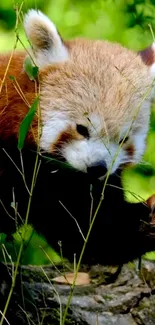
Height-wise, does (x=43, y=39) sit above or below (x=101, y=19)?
above

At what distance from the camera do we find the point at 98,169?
4195mm

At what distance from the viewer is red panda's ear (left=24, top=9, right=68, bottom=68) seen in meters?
4.43

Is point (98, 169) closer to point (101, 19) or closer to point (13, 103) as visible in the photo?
point (13, 103)

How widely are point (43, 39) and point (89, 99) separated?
1.21 ft

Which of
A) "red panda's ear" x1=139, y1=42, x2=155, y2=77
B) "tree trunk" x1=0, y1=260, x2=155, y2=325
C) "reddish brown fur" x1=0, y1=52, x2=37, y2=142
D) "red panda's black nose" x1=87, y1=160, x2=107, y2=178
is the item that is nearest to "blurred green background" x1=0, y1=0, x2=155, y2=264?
"red panda's ear" x1=139, y1=42, x2=155, y2=77

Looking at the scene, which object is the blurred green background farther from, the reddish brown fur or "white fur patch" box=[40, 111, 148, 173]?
the reddish brown fur

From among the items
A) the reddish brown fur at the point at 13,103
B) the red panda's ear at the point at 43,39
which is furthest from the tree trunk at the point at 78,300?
the red panda's ear at the point at 43,39

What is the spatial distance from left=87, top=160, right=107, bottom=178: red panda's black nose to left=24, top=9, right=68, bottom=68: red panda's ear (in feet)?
1.92

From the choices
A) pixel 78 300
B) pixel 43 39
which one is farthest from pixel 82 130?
pixel 78 300

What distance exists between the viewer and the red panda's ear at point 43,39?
14.5 ft

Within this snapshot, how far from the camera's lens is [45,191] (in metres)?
4.50

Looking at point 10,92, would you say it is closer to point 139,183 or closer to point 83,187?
point 83,187

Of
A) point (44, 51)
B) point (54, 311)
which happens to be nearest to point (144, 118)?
point (44, 51)

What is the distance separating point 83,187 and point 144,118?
1.38ft
